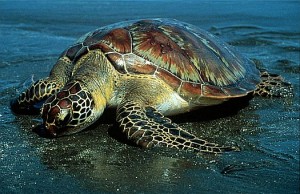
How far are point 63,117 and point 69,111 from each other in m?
0.08

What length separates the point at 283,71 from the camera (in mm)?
6773

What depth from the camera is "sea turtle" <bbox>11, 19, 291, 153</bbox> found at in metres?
3.91

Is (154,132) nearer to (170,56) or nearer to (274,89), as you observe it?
(170,56)

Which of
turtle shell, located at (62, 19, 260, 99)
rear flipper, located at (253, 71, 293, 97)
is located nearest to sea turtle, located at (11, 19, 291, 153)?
turtle shell, located at (62, 19, 260, 99)

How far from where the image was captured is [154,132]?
3824mm

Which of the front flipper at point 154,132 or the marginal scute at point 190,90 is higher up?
the marginal scute at point 190,90

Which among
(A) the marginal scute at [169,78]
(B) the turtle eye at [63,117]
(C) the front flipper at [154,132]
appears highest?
(A) the marginal scute at [169,78]

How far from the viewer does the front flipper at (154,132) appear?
3.67 meters

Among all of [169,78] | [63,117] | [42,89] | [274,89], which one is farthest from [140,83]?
[274,89]

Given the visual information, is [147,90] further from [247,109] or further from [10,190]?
[10,190]

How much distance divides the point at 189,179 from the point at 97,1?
1770 centimetres

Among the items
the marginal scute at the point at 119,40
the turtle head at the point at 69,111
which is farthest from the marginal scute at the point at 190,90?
the turtle head at the point at 69,111

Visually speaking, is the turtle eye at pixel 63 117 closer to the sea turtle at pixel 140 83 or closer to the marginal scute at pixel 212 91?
the sea turtle at pixel 140 83

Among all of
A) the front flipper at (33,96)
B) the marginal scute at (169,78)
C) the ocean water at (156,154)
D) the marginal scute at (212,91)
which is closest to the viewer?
the ocean water at (156,154)
